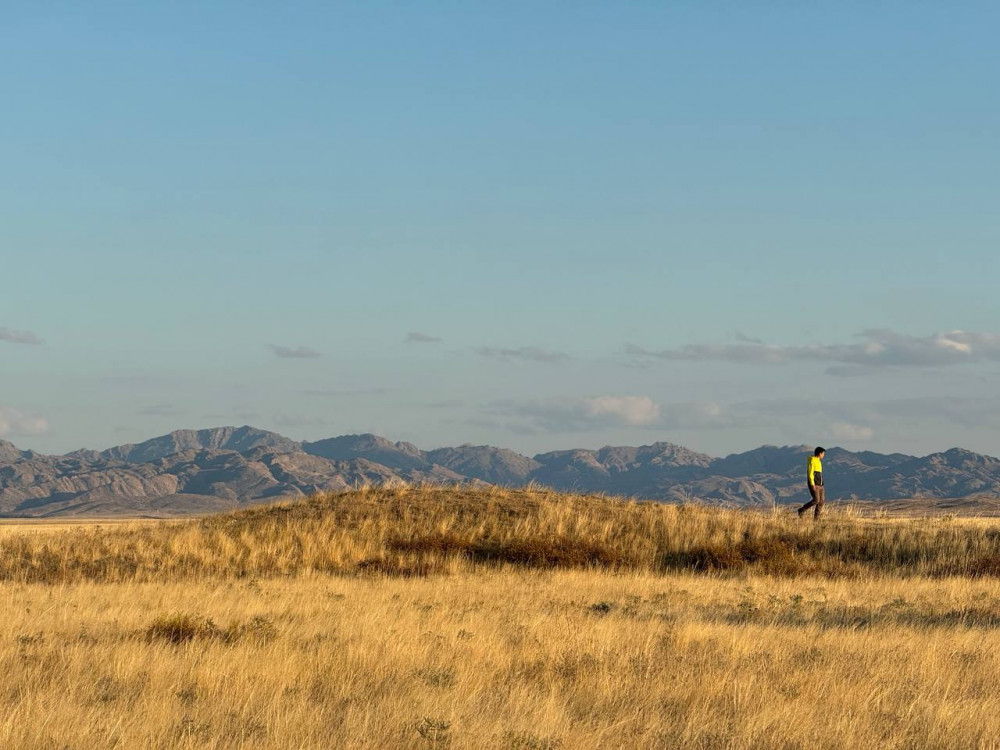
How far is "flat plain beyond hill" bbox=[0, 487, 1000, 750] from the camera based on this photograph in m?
9.66

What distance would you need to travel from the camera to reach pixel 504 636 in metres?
14.6

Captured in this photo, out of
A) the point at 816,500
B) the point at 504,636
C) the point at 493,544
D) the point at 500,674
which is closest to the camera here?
the point at 500,674

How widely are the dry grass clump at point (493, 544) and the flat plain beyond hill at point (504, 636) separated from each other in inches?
3.7

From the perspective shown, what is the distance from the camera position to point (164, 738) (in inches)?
354

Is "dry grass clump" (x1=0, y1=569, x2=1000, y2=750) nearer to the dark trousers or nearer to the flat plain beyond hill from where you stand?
the flat plain beyond hill

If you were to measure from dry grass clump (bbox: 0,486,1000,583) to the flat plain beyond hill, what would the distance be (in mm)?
95

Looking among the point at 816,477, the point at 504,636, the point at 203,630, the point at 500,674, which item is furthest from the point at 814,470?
the point at 500,674

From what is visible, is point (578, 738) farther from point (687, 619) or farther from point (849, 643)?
point (687, 619)

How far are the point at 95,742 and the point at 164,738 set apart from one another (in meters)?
0.49

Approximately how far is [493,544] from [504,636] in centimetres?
1424

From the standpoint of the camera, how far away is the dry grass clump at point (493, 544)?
87.5 ft

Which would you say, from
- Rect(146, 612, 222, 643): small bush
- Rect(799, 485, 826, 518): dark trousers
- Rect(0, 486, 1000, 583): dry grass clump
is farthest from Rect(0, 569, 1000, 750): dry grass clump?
Rect(799, 485, 826, 518): dark trousers

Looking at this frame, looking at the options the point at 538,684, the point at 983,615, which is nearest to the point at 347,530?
the point at 983,615

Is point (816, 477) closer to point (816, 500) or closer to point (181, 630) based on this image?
point (816, 500)
